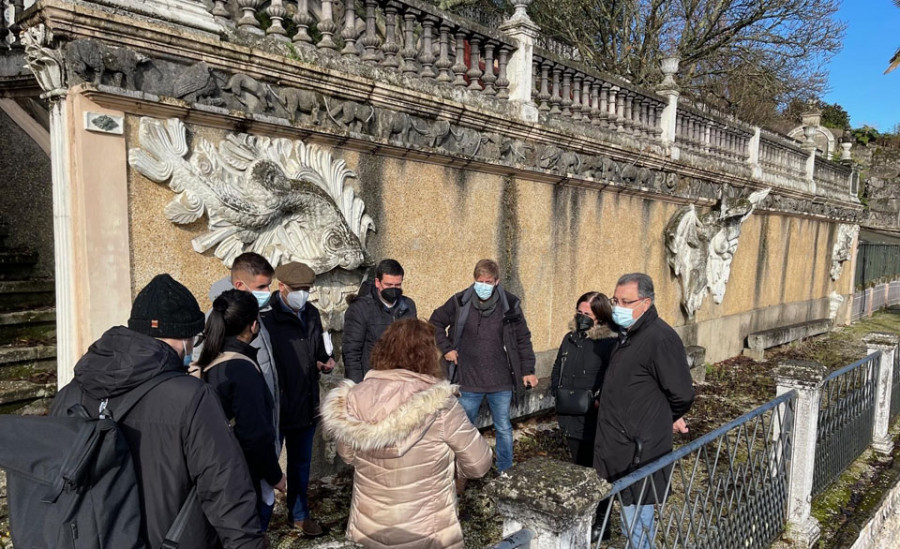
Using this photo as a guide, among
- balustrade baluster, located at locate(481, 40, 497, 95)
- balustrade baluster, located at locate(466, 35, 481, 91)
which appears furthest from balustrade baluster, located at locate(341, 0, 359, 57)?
balustrade baluster, located at locate(481, 40, 497, 95)

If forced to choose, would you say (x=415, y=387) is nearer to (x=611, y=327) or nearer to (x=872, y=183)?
(x=611, y=327)

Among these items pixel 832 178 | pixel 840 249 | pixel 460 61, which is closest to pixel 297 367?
pixel 460 61

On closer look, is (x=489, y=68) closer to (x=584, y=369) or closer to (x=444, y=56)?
(x=444, y=56)

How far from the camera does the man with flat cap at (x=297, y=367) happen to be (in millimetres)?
3539

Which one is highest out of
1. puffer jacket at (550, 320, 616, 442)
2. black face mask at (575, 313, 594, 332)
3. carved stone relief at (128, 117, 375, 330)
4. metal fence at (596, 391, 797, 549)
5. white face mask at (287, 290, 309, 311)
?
carved stone relief at (128, 117, 375, 330)

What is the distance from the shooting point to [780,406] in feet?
14.4

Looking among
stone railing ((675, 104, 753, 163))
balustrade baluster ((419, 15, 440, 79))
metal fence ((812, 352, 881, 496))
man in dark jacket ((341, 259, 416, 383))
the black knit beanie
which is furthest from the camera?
stone railing ((675, 104, 753, 163))

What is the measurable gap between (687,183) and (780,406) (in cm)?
573

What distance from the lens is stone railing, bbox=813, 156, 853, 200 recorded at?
1431 cm

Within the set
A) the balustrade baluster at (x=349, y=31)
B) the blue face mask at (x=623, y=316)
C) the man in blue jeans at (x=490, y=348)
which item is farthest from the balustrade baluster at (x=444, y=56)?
the blue face mask at (x=623, y=316)

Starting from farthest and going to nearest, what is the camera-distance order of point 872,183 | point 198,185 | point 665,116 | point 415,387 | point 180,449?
point 872,183, point 665,116, point 198,185, point 415,387, point 180,449

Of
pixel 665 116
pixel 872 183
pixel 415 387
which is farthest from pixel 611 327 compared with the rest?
pixel 872 183

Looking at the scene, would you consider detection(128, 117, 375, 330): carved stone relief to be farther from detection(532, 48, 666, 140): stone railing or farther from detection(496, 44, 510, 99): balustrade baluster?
detection(532, 48, 666, 140): stone railing

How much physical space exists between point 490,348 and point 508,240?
207cm
